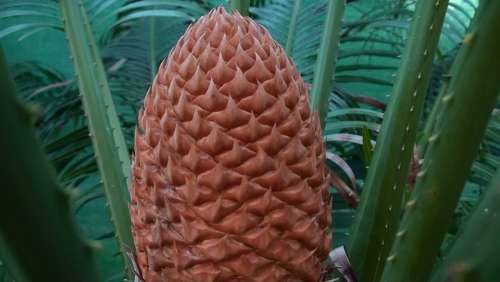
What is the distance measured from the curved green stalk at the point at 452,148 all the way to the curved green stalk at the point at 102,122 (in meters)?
0.35

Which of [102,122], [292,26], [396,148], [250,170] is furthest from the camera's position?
[292,26]

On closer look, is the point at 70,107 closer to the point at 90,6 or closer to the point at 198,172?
the point at 90,6

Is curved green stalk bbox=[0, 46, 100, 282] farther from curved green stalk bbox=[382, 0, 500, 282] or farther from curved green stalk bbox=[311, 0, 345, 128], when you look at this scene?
curved green stalk bbox=[311, 0, 345, 128]

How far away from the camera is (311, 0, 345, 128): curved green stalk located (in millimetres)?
739

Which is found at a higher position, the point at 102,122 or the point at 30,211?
the point at 30,211

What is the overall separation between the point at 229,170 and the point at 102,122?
0.91 feet

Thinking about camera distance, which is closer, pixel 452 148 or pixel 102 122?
pixel 452 148

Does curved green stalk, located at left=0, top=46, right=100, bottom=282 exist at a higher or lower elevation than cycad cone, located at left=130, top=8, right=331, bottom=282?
higher

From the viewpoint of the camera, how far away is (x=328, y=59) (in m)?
0.75

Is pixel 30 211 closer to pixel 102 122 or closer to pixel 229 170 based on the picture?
pixel 229 170

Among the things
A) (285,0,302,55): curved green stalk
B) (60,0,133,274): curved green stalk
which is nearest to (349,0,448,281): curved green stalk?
(60,0,133,274): curved green stalk

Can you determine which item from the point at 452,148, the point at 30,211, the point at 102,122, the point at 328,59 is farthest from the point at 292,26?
the point at 30,211

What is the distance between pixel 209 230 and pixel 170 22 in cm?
98

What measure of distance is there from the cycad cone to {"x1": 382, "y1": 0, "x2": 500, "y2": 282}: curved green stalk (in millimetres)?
118
